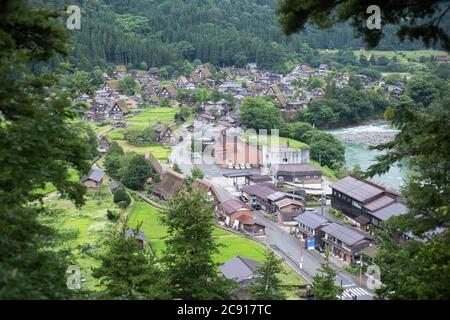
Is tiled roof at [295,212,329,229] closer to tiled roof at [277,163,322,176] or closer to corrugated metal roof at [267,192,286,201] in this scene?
corrugated metal roof at [267,192,286,201]

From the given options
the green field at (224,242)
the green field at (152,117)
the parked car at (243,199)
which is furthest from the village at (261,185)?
the green field at (152,117)

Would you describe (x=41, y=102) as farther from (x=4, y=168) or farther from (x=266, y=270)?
(x=266, y=270)

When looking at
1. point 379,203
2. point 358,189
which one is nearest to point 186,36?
point 358,189

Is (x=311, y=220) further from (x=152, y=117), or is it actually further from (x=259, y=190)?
(x=152, y=117)

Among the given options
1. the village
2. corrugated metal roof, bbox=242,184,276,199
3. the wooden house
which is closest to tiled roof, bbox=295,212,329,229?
the village

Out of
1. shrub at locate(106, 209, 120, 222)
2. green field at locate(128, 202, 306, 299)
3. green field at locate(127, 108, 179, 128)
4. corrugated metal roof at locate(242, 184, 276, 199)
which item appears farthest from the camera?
green field at locate(127, 108, 179, 128)

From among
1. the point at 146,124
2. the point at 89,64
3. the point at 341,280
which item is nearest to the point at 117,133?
the point at 146,124
